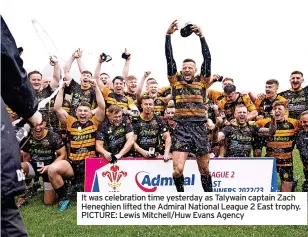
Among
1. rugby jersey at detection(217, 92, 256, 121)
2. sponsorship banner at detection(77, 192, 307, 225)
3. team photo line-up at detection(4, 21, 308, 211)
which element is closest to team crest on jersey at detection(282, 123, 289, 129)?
team photo line-up at detection(4, 21, 308, 211)

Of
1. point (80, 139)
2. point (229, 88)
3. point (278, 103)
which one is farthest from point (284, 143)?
point (80, 139)

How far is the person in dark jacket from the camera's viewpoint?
2.21 m

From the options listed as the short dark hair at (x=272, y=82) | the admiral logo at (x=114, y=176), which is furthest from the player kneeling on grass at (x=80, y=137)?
the short dark hair at (x=272, y=82)

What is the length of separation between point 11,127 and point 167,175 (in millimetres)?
5416

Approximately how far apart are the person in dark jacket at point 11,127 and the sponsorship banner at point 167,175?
516 centimetres

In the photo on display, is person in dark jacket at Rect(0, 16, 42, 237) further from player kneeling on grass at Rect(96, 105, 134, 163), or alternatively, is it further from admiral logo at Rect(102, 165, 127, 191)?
player kneeling on grass at Rect(96, 105, 134, 163)

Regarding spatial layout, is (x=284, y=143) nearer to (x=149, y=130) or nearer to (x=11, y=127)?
(x=149, y=130)

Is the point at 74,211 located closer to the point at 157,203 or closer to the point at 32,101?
the point at 157,203

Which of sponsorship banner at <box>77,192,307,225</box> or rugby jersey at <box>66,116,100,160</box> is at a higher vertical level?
rugby jersey at <box>66,116,100,160</box>

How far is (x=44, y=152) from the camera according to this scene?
25.6 ft

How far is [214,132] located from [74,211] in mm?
3202

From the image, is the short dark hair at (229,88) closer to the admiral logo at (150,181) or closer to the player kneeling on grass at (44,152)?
the admiral logo at (150,181)

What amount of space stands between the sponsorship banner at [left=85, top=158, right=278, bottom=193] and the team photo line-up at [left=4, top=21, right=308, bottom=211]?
0.68ft

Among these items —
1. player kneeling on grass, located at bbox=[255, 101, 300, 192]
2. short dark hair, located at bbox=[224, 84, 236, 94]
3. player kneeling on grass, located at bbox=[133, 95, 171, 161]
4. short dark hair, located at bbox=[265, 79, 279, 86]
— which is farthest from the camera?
short dark hair, located at bbox=[224, 84, 236, 94]
